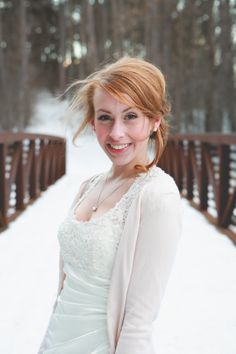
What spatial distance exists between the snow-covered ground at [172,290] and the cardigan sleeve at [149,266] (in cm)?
60

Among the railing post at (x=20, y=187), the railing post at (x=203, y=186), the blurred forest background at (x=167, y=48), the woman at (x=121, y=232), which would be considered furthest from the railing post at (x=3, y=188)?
the blurred forest background at (x=167, y=48)

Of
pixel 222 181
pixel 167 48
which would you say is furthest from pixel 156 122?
pixel 167 48

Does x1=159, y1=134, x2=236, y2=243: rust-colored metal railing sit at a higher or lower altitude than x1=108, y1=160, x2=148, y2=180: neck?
lower

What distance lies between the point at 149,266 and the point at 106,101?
47cm

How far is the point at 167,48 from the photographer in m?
24.9

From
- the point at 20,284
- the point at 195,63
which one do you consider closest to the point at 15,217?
the point at 20,284

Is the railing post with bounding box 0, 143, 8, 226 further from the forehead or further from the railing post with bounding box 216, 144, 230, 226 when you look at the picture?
the forehead

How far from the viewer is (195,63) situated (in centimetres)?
2469

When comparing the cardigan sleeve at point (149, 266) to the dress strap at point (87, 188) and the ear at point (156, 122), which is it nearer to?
the ear at point (156, 122)

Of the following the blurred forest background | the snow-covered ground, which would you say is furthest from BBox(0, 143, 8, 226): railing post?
the blurred forest background

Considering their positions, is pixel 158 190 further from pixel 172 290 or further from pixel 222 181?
pixel 222 181

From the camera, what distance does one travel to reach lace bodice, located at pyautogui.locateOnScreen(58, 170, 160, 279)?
1.23 metres

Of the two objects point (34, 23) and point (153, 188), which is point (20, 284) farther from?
point (34, 23)

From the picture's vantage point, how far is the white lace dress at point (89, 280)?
1.24 m
